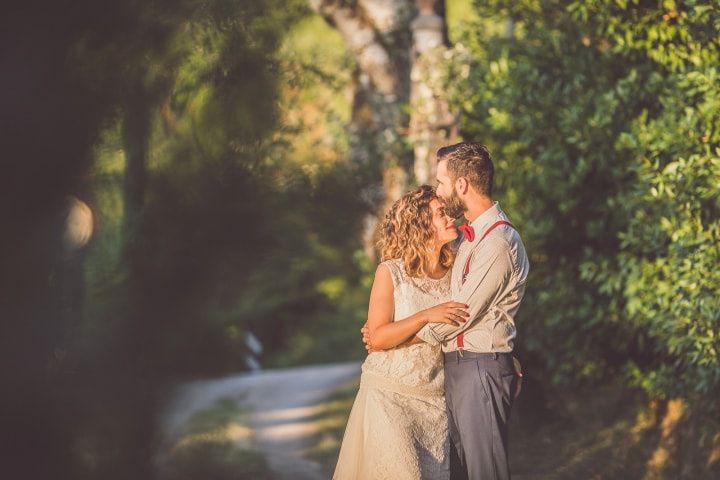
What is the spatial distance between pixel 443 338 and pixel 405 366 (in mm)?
261

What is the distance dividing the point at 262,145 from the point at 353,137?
33.9 ft

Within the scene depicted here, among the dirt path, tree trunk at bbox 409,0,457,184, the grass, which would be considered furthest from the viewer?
tree trunk at bbox 409,0,457,184

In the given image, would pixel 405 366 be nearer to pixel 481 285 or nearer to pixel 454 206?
pixel 481 285

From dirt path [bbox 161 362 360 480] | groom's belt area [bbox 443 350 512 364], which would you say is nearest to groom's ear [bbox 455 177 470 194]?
groom's belt area [bbox 443 350 512 364]

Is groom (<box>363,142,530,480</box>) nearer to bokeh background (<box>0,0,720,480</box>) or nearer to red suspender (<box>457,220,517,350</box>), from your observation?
red suspender (<box>457,220,517,350</box>)

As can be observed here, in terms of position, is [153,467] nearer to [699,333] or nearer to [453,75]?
[699,333]

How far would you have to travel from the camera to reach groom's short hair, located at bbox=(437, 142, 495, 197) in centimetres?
534

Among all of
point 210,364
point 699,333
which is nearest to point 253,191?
point 210,364

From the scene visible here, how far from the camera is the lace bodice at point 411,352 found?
5387 mm

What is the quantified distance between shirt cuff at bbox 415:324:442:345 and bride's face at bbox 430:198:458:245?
478mm

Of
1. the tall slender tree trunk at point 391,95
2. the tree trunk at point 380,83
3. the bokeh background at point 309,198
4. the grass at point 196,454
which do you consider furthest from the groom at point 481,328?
the tree trunk at point 380,83

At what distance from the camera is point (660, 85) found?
948 cm

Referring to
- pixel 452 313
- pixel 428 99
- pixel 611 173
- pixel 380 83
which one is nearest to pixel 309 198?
pixel 452 313

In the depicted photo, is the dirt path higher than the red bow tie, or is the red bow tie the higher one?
the red bow tie
